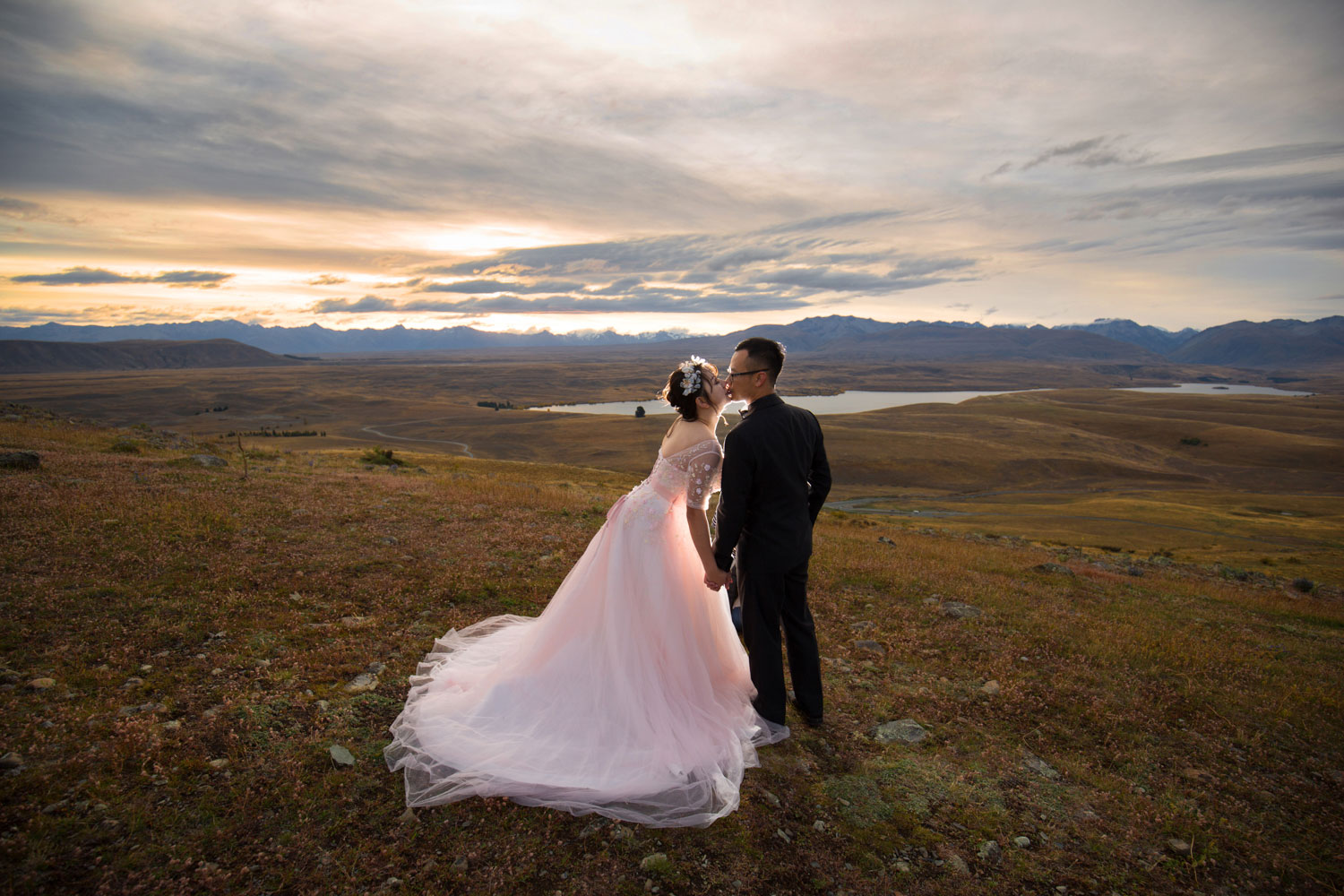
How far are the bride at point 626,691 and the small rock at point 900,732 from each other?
1295mm

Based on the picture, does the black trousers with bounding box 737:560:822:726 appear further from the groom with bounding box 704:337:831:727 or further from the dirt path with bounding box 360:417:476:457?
the dirt path with bounding box 360:417:476:457

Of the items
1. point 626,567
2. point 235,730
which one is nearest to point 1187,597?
point 626,567

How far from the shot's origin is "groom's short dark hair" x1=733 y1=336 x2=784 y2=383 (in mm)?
6438

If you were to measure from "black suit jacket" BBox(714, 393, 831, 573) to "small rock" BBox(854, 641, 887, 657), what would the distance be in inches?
147

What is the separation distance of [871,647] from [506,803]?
244 inches

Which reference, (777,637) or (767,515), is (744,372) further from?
(777,637)

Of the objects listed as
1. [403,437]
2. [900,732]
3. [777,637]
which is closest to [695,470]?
[777,637]

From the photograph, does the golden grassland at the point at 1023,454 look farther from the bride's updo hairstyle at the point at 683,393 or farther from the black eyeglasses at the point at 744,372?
the black eyeglasses at the point at 744,372

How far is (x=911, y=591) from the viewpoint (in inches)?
492

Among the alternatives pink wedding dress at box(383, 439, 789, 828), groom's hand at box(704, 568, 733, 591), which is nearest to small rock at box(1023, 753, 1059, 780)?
pink wedding dress at box(383, 439, 789, 828)

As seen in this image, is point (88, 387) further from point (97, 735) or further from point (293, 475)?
point (97, 735)

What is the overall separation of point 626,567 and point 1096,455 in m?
113

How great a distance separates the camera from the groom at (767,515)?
6.25 m

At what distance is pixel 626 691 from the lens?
251 inches
